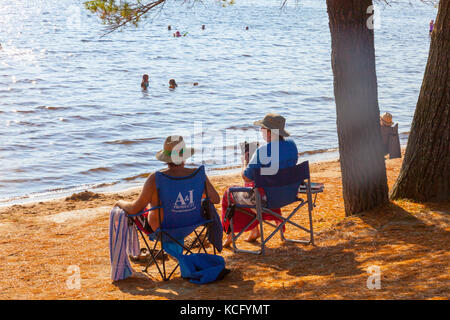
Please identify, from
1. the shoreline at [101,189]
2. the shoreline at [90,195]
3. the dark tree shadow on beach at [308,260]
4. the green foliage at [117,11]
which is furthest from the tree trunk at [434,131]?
the shoreline at [90,195]

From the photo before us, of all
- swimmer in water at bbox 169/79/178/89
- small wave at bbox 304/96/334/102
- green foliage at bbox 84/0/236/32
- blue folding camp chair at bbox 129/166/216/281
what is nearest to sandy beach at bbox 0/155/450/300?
blue folding camp chair at bbox 129/166/216/281

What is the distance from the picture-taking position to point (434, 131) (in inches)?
232

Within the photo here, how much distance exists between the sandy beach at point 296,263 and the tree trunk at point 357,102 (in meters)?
0.30

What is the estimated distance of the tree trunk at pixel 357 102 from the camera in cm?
575

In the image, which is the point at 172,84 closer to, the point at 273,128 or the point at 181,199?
the point at 273,128

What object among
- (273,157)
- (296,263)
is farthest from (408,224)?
(273,157)

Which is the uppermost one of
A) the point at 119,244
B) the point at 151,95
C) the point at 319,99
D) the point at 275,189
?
the point at 275,189

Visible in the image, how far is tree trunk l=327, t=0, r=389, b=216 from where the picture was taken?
575 centimetres

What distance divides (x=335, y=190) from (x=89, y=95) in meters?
15.0

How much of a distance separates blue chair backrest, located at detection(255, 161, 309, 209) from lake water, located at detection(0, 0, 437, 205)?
114 inches

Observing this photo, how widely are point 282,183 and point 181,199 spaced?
97 cm

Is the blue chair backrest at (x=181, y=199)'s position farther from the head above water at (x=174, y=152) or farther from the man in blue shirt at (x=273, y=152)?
the man in blue shirt at (x=273, y=152)

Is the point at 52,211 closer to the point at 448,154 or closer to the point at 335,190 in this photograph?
the point at 335,190

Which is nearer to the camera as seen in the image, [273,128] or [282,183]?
[282,183]
